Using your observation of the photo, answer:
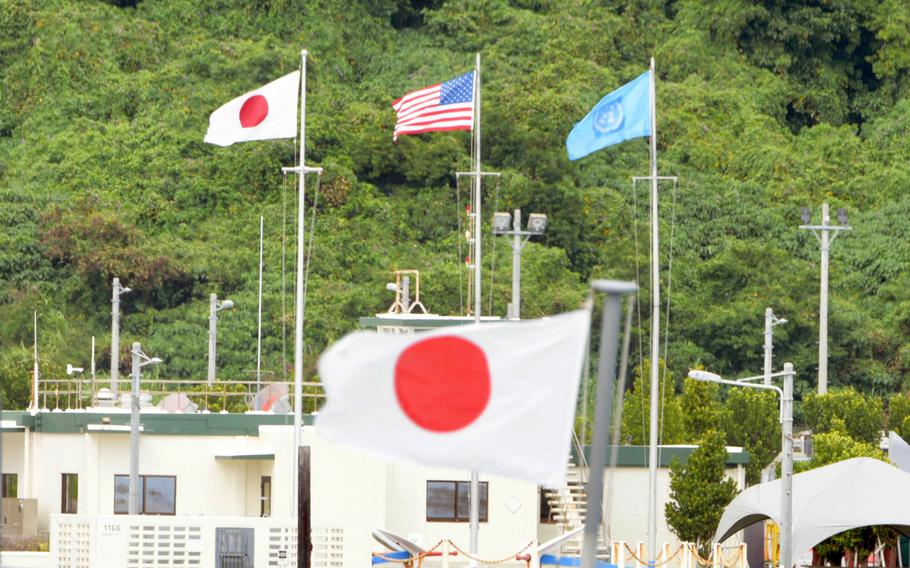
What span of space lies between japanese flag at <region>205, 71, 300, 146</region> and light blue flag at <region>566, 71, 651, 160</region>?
227 inches

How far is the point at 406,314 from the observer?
43.7 metres

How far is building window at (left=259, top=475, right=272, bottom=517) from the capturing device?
1646 inches

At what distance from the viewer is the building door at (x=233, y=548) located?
33000mm

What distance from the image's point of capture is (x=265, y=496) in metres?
42.0

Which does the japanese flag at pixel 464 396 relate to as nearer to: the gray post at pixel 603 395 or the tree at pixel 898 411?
the gray post at pixel 603 395

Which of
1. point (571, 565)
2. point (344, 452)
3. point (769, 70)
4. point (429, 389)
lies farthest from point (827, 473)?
point (769, 70)

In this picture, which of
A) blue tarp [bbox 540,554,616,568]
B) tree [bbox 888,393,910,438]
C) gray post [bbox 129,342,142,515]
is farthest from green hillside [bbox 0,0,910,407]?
blue tarp [bbox 540,554,616,568]

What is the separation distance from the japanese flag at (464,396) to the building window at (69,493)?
3064 centimetres

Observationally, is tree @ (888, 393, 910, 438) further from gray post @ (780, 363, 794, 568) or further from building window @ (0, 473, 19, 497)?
building window @ (0, 473, 19, 497)

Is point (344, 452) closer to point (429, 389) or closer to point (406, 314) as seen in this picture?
point (406, 314)

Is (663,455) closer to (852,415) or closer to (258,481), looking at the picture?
(258,481)

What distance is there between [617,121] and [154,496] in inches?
496

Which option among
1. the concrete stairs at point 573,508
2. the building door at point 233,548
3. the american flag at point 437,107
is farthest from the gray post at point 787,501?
the american flag at point 437,107

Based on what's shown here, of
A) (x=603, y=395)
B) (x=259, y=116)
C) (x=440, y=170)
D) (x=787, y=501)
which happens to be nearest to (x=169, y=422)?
(x=259, y=116)
